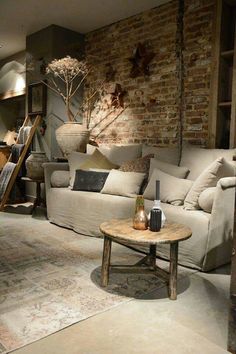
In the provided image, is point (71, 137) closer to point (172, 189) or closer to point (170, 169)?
point (170, 169)

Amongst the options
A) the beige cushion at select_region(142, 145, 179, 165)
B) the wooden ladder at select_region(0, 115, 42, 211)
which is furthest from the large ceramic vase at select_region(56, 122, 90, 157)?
the beige cushion at select_region(142, 145, 179, 165)

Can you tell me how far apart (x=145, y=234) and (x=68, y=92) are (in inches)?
131

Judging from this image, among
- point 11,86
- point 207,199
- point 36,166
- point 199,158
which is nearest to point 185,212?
point 207,199

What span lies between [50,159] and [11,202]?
38.8 inches

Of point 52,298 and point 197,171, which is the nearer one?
point 52,298

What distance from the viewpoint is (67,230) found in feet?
11.9

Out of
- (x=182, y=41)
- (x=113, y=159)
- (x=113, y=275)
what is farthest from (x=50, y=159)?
(x=113, y=275)

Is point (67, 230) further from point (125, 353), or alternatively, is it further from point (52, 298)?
point (125, 353)

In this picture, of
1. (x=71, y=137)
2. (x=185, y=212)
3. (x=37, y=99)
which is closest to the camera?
(x=185, y=212)

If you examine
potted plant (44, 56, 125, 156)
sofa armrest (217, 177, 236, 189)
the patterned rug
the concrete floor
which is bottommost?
the concrete floor

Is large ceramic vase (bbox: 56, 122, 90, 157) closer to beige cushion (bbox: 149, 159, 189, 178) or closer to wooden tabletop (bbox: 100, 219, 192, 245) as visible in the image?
beige cushion (bbox: 149, 159, 189, 178)

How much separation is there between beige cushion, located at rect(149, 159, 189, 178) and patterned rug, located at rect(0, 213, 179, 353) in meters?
0.86

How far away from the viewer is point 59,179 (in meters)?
3.88

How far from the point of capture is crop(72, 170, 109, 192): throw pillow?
3594 millimetres
